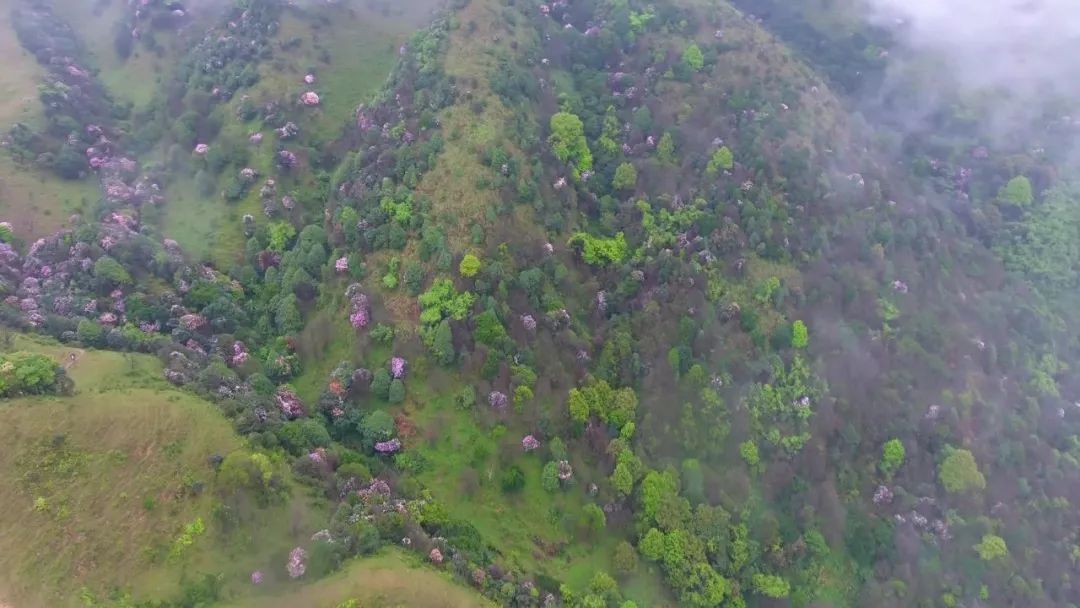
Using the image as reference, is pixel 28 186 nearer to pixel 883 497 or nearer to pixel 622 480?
pixel 622 480

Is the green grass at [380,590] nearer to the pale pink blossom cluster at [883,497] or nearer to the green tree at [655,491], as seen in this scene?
the green tree at [655,491]

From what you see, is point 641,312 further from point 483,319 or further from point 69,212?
point 69,212

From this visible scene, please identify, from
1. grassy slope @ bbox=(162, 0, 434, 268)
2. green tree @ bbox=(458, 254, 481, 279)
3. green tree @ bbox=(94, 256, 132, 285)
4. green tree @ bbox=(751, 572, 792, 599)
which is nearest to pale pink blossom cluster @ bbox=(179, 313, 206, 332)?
green tree @ bbox=(94, 256, 132, 285)

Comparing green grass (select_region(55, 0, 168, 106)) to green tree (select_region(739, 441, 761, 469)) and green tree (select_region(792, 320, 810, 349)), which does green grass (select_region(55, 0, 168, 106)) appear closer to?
green tree (select_region(739, 441, 761, 469))

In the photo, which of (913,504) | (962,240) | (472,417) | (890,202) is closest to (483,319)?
(472,417)

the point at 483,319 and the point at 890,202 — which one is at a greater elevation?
the point at 890,202

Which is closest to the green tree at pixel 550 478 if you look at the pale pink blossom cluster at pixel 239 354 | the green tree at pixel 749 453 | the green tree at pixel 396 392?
the green tree at pixel 396 392

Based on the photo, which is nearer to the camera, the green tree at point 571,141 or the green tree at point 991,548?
the green tree at point 991,548
